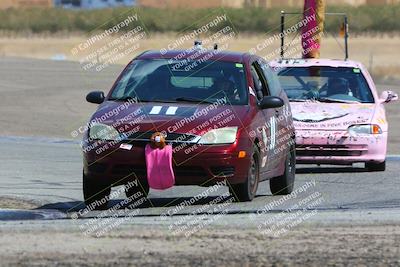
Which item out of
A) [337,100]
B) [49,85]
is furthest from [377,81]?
[337,100]

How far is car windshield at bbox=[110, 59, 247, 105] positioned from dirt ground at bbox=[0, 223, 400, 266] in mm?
3366

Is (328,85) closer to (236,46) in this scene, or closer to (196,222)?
(196,222)

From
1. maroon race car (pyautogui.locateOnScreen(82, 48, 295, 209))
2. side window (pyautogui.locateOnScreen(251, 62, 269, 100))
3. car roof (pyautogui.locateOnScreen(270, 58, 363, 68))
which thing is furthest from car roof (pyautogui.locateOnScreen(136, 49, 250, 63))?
car roof (pyautogui.locateOnScreen(270, 58, 363, 68))

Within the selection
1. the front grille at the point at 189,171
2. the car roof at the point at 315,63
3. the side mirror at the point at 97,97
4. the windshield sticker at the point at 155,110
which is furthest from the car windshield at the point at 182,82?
the car roof at the point at 315,63

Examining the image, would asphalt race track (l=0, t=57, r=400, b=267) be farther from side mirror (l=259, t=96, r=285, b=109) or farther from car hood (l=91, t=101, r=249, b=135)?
side mirror (l=259, t=96, r=285, b=109)

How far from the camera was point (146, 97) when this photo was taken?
14250 millimetres

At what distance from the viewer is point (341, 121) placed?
59.7 feet

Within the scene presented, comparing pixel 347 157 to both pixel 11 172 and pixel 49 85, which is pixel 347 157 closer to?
pixel 11 172

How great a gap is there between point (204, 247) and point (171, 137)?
3.52m

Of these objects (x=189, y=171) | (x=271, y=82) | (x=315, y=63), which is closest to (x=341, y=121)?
(x=315, y=63)

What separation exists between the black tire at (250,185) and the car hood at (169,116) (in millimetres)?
478

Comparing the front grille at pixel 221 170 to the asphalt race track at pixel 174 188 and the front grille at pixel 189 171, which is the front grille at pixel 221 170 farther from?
the asphalt race track at pixel 174 188

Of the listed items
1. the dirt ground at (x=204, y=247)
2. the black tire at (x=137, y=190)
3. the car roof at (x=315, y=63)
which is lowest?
the car roof at (x=315, y=63)

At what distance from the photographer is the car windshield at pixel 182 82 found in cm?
1427
